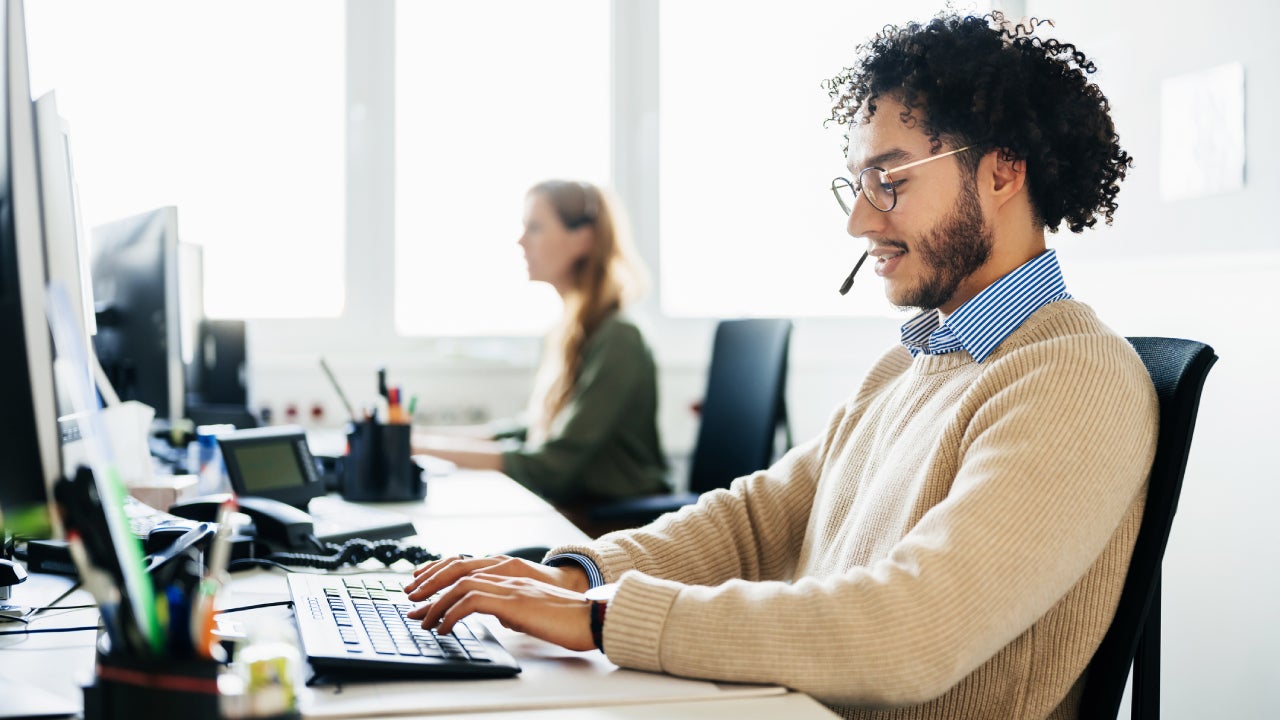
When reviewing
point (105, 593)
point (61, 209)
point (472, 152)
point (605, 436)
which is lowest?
point (605, 436)

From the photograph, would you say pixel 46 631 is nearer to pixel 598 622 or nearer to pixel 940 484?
pixel 598 622

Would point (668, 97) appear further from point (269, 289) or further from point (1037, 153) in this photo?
point (1037, 153)

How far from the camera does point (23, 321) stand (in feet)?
2.66

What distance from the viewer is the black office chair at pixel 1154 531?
96cm

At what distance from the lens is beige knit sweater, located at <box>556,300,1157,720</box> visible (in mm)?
840

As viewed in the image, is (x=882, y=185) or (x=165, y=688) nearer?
(x=165, y=688)

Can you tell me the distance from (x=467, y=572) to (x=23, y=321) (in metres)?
0.45

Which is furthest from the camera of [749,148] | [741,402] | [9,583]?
[749,148]

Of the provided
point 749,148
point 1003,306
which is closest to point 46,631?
point 1003,306

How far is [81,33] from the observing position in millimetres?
3377

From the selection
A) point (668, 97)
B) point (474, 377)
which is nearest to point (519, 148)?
point (668, 97)

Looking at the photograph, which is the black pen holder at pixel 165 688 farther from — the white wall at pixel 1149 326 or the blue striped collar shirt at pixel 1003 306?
the white wall at pixel 1149 326

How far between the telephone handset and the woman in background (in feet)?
3.69

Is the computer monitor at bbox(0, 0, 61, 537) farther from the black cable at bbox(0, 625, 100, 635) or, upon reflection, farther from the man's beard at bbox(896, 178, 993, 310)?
the man's beard at bbox(896, 178, 993, 310)
